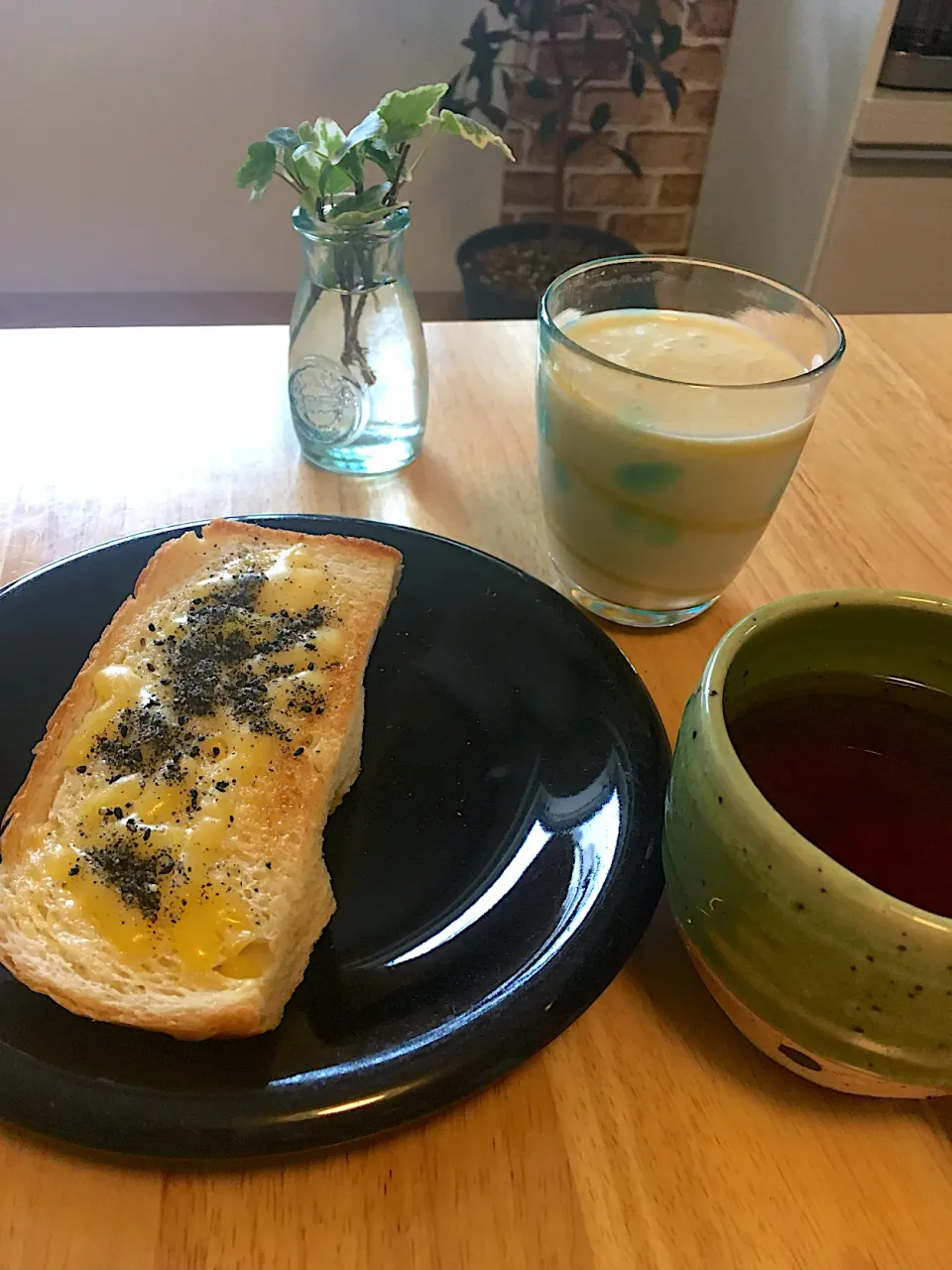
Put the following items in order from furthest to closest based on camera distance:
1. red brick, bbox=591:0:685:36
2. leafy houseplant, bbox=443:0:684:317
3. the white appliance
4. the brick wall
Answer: the brick wall, red brick, bbox=591:0:685:36, leafy houseplant, bbox=443:0:684:317, the white appliance

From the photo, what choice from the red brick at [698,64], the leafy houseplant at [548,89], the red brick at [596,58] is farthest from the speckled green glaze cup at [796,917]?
the red brick at [698,64]

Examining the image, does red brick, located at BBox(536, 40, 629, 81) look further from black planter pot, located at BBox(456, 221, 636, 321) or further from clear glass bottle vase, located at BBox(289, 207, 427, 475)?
clear glass bottle vase, located at BBox(289, 207, 427, 475)

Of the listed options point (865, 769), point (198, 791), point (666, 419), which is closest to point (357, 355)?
point (666, 419)

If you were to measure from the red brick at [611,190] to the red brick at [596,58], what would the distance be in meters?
0.27

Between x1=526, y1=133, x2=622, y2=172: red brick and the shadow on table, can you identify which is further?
x1=526, y1=133, x2=622, y2=172: red brick

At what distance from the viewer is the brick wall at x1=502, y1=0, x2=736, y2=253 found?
2.52 m

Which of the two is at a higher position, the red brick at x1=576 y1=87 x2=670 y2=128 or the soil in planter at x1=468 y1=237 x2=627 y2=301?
the red brick at x1=576 y1=87 x2=670 y2=128

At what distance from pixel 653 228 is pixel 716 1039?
8.92ft

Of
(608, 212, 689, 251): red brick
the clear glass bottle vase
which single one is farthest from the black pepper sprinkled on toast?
(608, 212, 689, 251): red brick

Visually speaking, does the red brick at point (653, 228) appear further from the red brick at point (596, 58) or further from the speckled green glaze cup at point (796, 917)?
the speckled green glaze cup at point (796, 917)

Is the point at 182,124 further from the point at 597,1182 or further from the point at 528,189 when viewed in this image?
the point at 597,1182

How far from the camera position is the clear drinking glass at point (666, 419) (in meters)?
0.72

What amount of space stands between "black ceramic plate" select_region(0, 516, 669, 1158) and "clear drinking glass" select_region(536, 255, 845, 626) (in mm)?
81

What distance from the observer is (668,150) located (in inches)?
107
